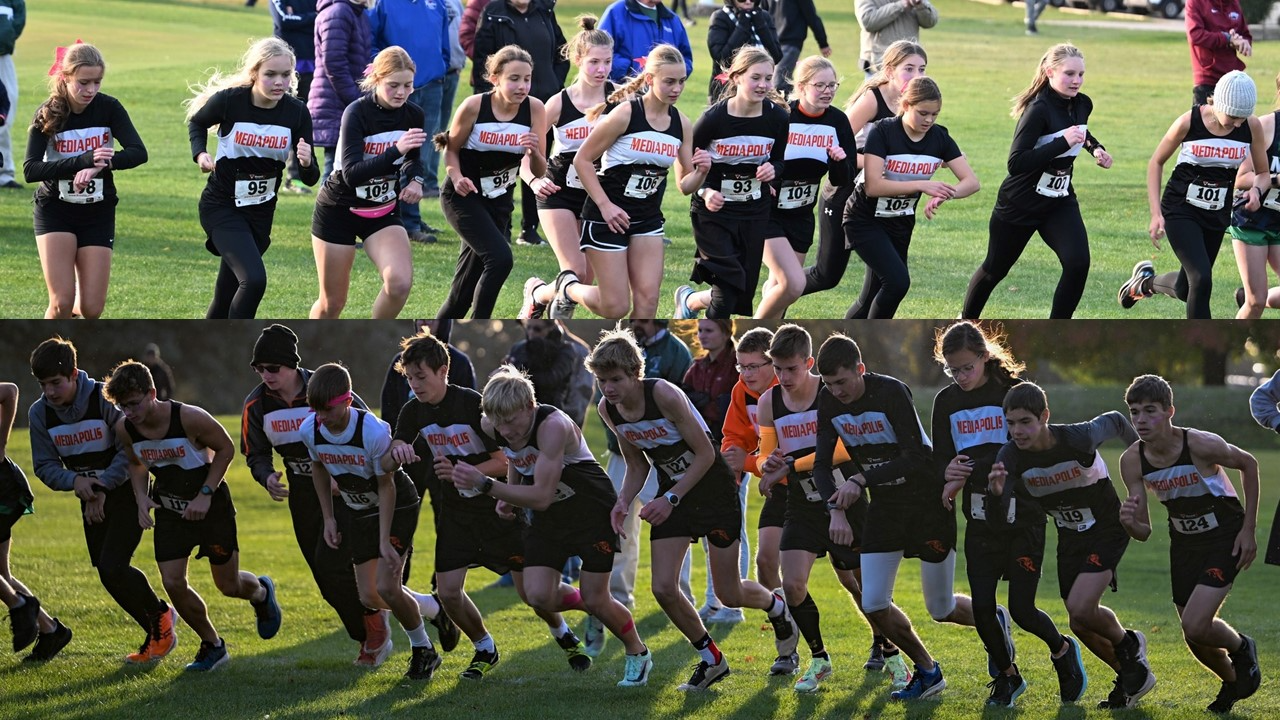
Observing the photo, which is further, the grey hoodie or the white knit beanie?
the white knit beanie

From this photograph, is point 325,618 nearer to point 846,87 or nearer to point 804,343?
point 804,343

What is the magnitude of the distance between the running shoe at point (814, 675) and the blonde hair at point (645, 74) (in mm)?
2861

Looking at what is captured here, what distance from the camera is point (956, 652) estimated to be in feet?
24.3

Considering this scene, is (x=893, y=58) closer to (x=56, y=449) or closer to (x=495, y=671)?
(x=495, y=671)

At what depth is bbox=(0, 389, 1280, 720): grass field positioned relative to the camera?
6547 millimetres

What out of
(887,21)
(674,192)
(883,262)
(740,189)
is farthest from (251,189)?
(674,192)

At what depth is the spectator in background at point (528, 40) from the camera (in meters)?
10.2

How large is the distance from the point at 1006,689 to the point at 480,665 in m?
2.28

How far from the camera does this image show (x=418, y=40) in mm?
10469

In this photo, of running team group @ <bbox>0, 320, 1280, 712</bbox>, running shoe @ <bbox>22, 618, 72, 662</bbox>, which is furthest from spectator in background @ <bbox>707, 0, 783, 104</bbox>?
running shoe @ <bbox>22, 618, 72, 662</bbox>

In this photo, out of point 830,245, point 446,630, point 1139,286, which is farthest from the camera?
point 1139,286

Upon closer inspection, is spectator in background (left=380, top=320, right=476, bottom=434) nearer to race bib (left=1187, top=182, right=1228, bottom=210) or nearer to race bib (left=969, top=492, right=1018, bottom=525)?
race bib (left=969, top=492, right=1018, bottom=525)

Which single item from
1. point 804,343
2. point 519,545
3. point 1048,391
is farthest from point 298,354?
point 1048,391

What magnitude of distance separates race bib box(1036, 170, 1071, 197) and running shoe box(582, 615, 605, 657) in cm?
313
